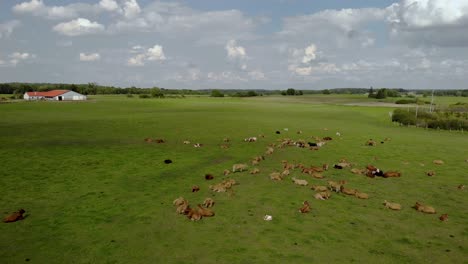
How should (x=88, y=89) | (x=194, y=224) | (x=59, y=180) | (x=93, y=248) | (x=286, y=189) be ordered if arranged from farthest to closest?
(x=88, y=89), (x=59, y=180), (x=286, y=189), (x=194, y=224), (x=93, y=248)

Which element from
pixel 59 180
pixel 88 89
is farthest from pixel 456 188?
pixel 88 89

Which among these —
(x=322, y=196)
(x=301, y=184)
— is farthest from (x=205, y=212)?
(x=301, y=184)

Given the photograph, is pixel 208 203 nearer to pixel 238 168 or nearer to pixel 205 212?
pixel 205 212

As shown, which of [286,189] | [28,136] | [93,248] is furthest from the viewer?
[28,136]

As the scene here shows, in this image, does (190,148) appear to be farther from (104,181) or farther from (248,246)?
(248,246)

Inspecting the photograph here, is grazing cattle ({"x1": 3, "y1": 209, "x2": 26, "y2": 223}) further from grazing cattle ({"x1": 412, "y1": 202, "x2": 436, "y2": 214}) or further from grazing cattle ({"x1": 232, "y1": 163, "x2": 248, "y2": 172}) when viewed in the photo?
grazing cattle ({"x1": 412, "y1": 202, "x2": 436, "y2": 214})

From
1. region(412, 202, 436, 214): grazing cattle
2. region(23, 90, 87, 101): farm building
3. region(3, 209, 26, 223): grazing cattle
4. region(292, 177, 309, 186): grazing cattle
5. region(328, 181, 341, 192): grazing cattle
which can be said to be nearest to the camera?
region(3, 209, 26, 223): grazing cattle

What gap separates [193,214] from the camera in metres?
10.8

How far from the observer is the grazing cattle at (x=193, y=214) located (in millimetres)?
10602

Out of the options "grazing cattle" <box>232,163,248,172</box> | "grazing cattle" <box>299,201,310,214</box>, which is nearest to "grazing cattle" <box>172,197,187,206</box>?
"grazing cattle" <box>299,201,310,214</box>

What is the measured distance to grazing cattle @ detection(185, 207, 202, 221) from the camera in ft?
34.8

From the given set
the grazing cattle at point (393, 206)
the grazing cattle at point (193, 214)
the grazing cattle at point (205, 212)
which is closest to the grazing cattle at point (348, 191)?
the grazing cattle at point (393, 206)

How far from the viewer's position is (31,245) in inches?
347

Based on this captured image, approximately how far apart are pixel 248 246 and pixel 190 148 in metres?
15.9
